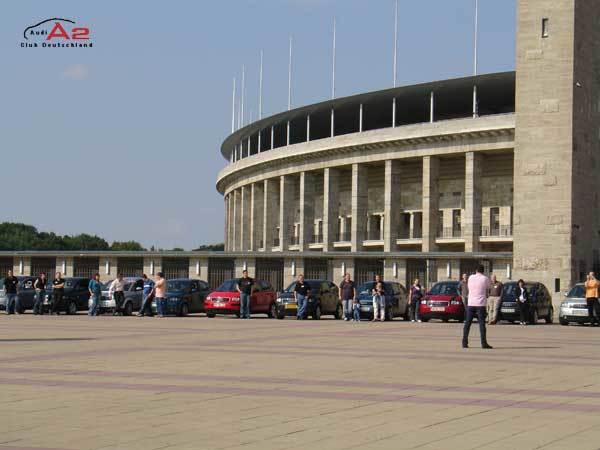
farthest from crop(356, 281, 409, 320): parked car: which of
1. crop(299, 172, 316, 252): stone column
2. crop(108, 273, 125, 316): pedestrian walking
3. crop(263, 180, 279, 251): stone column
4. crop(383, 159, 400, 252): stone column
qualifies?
crop(263, 180, 279, 251): stone column

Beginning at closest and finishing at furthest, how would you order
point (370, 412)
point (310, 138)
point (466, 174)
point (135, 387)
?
point (370, 412) → point (135, 387) → point (466, 174) → point (310, 138)

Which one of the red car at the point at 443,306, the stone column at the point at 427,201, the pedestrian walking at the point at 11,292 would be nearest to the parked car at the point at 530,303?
the red car at the point at 443,306

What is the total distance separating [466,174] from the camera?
67.6m

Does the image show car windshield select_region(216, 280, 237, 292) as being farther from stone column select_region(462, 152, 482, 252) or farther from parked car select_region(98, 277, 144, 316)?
stone column select_region(462, 152, 482, 252)

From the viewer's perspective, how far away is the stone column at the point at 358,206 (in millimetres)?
74750

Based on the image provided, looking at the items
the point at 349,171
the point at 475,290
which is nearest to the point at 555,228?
the point at 475,290

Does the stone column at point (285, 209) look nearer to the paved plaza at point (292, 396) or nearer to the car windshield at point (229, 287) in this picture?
the car windshield at point (229, 287)

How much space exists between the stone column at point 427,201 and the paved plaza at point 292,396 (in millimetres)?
48914

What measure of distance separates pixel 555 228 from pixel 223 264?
50.8 ft

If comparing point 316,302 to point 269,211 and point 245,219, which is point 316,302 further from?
point 245,219

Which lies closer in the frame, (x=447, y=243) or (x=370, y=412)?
(x=370, y=412)

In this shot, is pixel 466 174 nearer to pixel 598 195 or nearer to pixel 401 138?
pixel 401 138

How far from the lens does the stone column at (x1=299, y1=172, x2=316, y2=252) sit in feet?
263

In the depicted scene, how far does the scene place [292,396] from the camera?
11.4 metres
